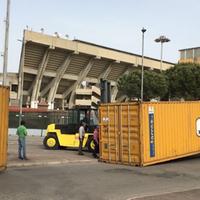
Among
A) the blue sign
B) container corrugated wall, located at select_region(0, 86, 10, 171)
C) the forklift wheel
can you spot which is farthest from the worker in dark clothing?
the forklift wheel

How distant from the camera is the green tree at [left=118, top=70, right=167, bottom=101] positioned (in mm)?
66688

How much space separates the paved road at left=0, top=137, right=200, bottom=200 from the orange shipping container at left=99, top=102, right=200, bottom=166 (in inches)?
23.1

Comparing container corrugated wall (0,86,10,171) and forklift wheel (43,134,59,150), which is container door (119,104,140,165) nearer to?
container corrugated wall (0,86,10,171)

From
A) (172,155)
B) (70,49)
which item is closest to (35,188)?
(172,155)

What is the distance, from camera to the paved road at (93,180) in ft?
36.2

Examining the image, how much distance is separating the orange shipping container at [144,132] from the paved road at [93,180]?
0.59m

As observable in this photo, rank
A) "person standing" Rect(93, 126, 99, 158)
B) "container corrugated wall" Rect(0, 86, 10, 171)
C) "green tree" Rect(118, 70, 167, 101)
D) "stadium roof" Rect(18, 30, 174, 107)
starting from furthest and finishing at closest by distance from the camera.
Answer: "stadium roof" Rect(18, 30, 174, 107)
"green tree" Rect(118, 70, 167, 101)
"person standing" Rect(93, 126, 99, 158)
"container corrugated wall" Rect(0, 86, 10, 171)

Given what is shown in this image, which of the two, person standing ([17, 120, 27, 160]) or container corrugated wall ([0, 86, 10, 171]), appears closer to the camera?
container corrugated wall ([0, 86, 10, 171])

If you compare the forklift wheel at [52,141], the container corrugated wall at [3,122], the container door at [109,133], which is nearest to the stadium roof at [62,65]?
the forklift wheel at [52,141]

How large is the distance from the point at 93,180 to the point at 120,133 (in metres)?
5.55

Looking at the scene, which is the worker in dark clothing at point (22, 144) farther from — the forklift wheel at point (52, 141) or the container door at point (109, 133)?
the forklift wheel at point (52, 141)

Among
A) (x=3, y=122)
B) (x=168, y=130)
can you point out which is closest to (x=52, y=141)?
(x=168, y=130)

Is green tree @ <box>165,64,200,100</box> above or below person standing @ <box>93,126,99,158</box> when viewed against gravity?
above

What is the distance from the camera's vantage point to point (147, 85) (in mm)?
68125
